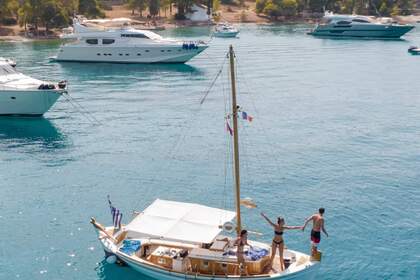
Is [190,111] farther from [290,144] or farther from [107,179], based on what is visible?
[107,179]

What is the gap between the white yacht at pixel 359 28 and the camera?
151m

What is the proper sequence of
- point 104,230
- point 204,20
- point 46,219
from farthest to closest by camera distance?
1. point 204,20
2. point 46,219
3. point 104,230

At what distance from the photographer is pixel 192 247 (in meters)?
33.5

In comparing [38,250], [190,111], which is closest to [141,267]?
[38,250]

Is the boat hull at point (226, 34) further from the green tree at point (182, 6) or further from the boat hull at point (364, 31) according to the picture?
the green tree at point (182, 6)

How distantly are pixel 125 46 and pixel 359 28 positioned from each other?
2798 inches

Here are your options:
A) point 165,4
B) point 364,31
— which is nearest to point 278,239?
point 364,31

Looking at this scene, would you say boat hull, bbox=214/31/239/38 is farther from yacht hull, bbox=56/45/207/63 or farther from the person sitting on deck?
the person sitting on deck

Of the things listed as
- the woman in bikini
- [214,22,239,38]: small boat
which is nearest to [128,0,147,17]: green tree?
[214,22,239,38]: small boat

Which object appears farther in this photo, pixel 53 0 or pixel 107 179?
pixel 53 0

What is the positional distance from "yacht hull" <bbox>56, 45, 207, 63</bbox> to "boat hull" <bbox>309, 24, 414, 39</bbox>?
194 ft

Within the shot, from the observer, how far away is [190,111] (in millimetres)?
71875

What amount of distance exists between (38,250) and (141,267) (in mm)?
8556

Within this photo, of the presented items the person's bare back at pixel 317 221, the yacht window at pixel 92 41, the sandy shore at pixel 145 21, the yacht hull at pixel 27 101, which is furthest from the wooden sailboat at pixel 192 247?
the sandy shore at pixel 145 21
